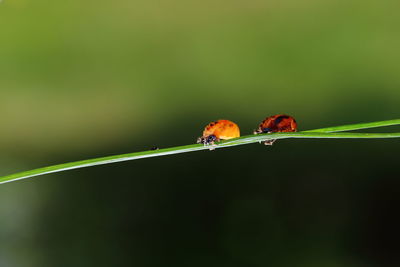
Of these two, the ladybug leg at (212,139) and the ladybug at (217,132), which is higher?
the ladybug at (217,132)

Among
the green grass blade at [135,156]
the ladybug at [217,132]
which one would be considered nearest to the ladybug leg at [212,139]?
the ladybug at [217,132]

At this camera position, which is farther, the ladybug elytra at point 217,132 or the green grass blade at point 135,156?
the ladybug elytra at point 217,132

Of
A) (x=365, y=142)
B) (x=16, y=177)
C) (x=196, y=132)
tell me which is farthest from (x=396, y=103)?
(x=16, y=177)

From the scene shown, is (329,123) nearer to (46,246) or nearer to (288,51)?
(288,51)

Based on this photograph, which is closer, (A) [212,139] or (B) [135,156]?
(B) [135,156]

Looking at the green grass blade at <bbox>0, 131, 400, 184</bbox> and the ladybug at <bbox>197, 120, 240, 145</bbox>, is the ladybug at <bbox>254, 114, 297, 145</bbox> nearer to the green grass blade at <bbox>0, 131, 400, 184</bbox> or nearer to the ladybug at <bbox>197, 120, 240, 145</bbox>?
the ladybug at <bbox>197, 120, 240, 145</bbox>

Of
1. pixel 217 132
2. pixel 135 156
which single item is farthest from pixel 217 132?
pixel 135 156

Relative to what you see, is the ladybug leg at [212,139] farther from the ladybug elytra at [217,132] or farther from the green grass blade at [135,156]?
the green grass blade at [135,156]

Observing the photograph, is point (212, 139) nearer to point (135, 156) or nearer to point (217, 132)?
Result: point (217, 132)

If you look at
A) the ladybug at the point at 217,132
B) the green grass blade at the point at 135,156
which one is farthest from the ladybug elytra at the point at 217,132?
the green grass blade at the point at 135,156

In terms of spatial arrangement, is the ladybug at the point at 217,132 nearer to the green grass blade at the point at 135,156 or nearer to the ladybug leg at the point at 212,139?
the ladybug leg at the point at 212,139

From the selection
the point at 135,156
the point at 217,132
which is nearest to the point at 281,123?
the point at 217,132

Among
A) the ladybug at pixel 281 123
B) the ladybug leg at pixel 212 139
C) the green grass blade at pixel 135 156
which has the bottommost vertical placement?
the green grass blade at pixel 135 156
